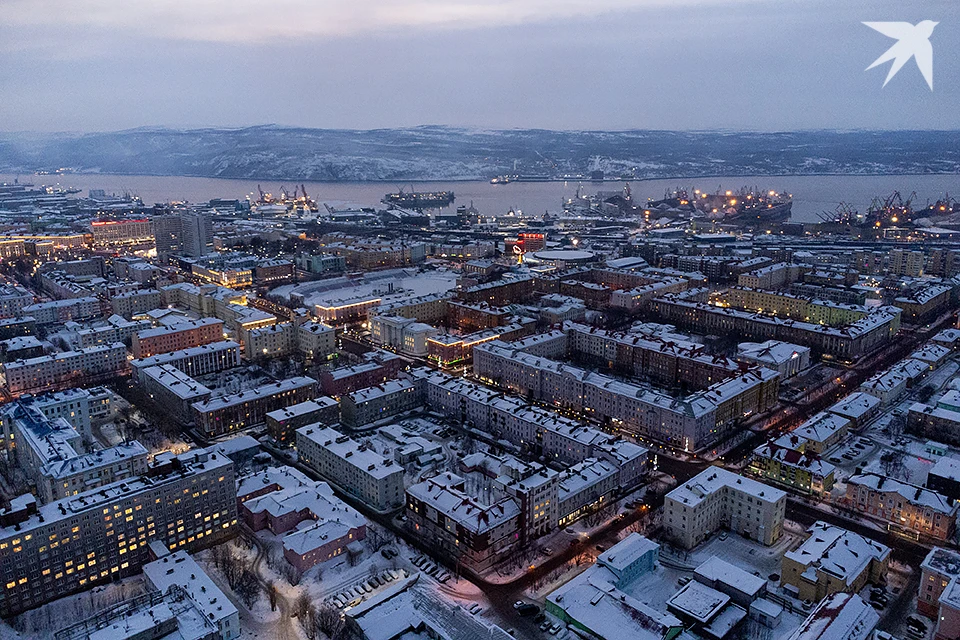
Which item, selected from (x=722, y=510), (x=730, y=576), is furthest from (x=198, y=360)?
(x=730, y=576)

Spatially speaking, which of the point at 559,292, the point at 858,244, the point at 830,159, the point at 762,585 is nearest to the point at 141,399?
the point at 762,585

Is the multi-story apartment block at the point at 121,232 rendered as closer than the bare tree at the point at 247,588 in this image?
No

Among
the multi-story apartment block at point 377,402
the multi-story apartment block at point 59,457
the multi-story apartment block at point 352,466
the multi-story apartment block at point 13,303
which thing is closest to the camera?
the multi-story apartment block at point 59,457

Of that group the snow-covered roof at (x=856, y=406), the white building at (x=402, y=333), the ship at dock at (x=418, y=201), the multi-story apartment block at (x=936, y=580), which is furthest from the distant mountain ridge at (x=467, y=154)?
the multi-story apartment block at (x=936, y=580)

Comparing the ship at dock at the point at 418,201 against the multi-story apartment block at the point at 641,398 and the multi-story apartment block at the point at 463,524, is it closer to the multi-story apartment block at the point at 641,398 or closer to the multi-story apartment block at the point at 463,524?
the multi-story apartment block at the point at 641,398

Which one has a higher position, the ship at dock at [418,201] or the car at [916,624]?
the ship at dock at [418,201]

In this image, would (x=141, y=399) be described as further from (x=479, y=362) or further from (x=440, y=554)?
(x=440, y=554)
